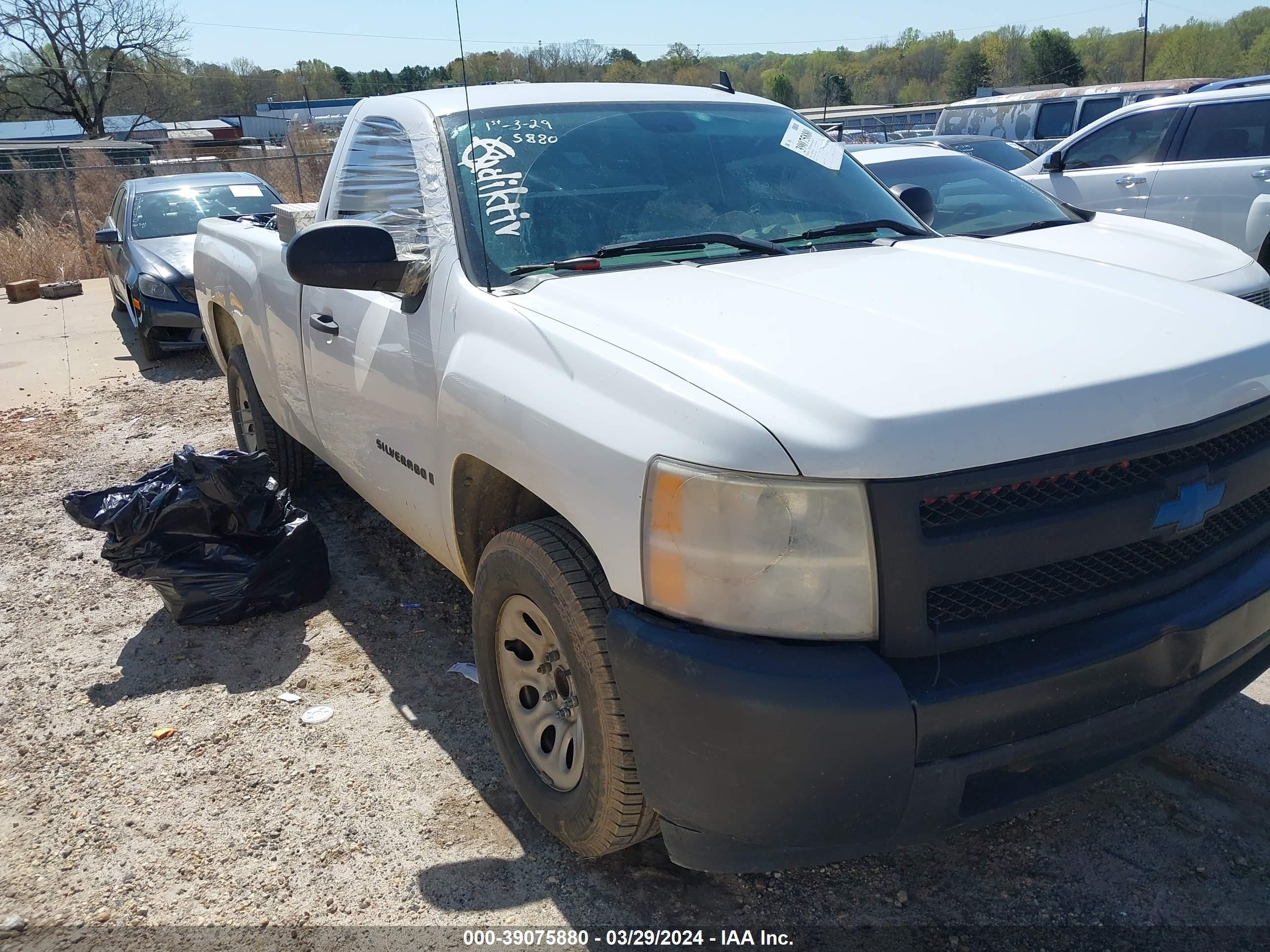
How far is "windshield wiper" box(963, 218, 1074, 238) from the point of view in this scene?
20.1ft

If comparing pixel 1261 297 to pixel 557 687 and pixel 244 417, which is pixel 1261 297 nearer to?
pixel 557 687

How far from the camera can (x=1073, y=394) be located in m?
1.98

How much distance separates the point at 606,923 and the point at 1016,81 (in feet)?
243

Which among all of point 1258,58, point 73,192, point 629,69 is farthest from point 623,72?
point 1258,58

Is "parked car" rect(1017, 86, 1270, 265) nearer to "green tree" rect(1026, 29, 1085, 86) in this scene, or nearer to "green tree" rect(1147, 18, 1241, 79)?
"green tree" rect(1026, 29, 1085, 86)

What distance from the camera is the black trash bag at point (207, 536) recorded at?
3.83 m

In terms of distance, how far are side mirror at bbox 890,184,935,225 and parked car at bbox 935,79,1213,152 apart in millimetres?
12279

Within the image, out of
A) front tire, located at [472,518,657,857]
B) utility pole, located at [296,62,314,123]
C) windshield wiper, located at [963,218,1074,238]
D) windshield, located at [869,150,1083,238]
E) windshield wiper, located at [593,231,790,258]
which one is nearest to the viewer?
front tire, located at [472,518,657,857]

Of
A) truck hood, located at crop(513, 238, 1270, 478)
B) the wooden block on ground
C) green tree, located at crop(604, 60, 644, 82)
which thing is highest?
green tree, located at crop(604, 60, 644, 82)

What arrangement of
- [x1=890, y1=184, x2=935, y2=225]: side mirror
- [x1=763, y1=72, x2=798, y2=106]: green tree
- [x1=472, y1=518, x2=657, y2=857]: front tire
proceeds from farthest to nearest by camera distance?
1. [x1=763, y1=72, x2=798, y2=106]: green tree
2. [x1=890, y1=184, x2=935, y2=225]: side mirror
3. [x1=472, y1=518, x2=657, y2=857]: front tire

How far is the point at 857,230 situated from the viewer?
335cm

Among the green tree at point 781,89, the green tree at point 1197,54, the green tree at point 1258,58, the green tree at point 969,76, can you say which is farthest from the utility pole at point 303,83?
the green tree at point 1197,54

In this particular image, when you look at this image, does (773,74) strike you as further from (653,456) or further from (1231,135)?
(653,456)

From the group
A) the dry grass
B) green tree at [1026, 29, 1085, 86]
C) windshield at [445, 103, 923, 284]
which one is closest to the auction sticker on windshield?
windshield at [445, 103, 923, 284]
